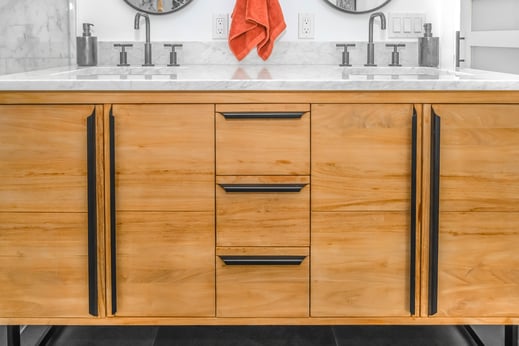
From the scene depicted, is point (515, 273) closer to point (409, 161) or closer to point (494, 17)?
point (409, 161)

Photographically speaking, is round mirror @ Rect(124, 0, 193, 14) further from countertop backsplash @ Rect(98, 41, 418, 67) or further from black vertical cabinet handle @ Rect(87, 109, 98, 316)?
black vertical cabinet handle @ Rect(87, 109, 98, 316)

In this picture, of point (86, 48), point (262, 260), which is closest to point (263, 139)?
point (262, 260)

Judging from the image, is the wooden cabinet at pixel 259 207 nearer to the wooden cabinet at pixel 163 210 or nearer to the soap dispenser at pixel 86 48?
the wooden cabinet at pixel 163 210

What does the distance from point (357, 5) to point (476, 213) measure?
3.52ft

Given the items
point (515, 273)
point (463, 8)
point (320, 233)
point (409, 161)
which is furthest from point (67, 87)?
point (463, 8)

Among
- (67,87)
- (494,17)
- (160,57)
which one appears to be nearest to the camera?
(67,87)

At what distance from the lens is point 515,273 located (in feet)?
5.43

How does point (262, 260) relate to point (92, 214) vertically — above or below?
below

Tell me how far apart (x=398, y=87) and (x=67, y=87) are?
85 cm

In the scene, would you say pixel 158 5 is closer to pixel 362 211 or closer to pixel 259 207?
pixel 259 207

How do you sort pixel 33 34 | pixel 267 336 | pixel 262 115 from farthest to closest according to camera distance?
pixel 33 34, pixel 267 336, pixel 262 115

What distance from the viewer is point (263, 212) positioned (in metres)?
1.65

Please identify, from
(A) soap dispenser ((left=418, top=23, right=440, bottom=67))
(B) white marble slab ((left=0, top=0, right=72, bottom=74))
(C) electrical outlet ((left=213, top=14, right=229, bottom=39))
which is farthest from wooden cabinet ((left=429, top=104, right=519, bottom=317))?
(B) white marble slab ((left=0, top=0, right=72, bottom=74))

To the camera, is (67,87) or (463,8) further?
(463,8)
